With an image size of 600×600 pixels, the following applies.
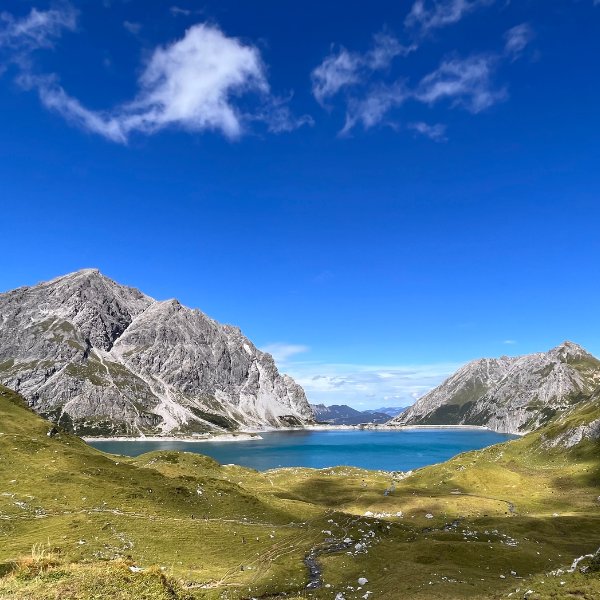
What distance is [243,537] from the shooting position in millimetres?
57000

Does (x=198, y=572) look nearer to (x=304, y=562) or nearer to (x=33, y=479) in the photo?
(x=304, y=562)

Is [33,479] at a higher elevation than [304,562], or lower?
higher

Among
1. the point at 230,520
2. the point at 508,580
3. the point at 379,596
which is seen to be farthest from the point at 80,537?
the point at 508,580

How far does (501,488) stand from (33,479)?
3821 inches

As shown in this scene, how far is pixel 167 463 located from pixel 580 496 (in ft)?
303

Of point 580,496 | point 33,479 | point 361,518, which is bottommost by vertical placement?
point 580,496

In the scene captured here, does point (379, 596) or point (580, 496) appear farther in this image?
point (580, 496)

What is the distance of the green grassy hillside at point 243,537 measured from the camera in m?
29.9

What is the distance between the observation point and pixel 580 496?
10019 cm

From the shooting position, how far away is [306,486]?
4707 inches

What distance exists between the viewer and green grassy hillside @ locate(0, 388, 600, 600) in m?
29.9

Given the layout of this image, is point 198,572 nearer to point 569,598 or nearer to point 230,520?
point 230,520

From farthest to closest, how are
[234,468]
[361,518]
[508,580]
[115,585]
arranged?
[234,468] → [361,518] → [508,580] → [115,585]

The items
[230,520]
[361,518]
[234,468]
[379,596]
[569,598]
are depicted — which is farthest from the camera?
[234,468]
